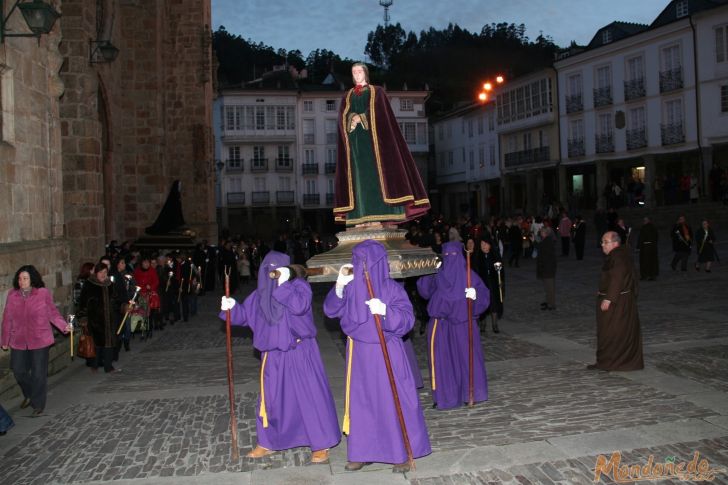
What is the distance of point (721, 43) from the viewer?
33.8 m

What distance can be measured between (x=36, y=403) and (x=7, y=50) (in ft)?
16.4

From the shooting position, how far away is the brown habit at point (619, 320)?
9227mm

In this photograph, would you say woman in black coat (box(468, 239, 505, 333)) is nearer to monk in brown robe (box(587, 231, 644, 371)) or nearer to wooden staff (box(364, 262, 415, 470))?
monk in brown robe (box(587, 231, 644, 371))

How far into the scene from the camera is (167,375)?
10578 millimetres

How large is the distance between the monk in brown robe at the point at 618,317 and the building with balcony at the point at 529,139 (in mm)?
33144

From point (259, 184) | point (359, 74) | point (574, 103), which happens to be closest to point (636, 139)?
point (574, 103)

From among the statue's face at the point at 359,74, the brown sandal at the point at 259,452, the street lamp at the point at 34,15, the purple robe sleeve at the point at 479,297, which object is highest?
the street lamp at the point at 34,15

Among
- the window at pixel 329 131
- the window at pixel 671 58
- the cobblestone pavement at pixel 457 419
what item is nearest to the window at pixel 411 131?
the window at pixel 329 131

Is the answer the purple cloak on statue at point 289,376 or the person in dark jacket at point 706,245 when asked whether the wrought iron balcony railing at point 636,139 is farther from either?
the purple cloak on statue at point 289,376

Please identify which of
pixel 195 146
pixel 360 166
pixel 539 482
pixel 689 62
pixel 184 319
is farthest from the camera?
pixel 689 62

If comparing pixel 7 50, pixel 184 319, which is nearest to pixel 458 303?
pixel 7 50

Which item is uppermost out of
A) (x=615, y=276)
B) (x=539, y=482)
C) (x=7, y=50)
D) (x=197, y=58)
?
(x=197, y=58)

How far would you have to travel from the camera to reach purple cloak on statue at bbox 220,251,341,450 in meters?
6.36

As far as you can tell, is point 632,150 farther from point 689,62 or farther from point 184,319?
point 184,319
